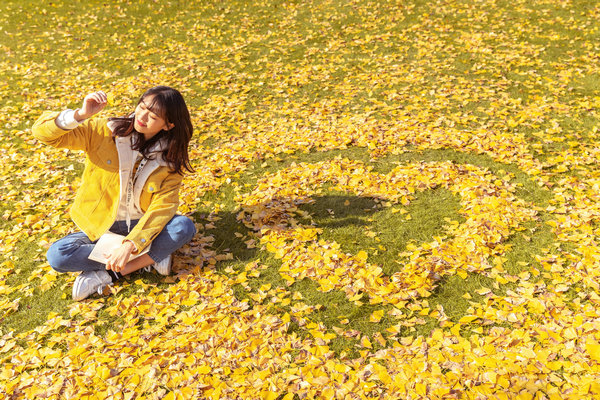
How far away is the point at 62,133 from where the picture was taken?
385cm

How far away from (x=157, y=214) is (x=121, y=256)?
0.51 meters

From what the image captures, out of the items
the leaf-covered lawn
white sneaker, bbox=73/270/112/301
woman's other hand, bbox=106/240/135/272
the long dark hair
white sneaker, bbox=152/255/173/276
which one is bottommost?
the leaf-covered lawn

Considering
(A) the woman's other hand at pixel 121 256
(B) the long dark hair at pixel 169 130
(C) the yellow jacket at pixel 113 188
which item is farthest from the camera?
(C) the yellow jacket at pixel 113 188

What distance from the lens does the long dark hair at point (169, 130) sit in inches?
157

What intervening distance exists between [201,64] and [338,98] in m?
4.07

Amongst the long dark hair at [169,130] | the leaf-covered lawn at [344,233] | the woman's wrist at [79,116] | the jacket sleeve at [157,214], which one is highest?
the woman's wrist at [79,116]

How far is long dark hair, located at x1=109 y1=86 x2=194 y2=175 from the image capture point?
3.99m

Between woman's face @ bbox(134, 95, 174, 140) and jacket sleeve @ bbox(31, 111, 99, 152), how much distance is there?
0.46 m

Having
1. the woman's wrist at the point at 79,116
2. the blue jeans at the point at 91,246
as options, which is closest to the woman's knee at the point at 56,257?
the blue jeans at the point at 91,246

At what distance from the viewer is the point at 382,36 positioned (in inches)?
469

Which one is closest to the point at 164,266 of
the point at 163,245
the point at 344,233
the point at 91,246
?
the point at 163,245

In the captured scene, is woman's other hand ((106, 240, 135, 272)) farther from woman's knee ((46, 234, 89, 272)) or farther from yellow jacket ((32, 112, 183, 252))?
woman's knee ((46, 234, 89, 272))

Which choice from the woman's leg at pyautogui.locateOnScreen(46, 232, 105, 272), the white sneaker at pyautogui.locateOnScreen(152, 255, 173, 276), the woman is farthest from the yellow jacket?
the white sneaker at pyautogui.locateOnScreen(152, 255, 173, 276)

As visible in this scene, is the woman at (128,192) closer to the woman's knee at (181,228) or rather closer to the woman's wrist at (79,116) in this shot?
the woman's knee at (181,228)
